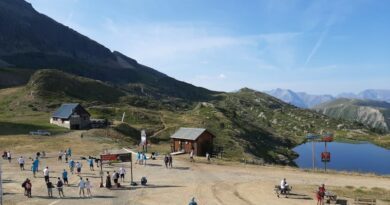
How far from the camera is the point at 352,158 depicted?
164 metres

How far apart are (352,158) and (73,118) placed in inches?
4201

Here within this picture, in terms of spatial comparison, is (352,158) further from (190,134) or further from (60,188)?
(60,188)

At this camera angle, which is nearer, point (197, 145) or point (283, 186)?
point (283, 186)

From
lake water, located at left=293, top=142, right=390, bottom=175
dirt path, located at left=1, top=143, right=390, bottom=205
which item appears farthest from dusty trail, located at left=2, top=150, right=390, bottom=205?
lake water, located at left=293, top=142, right=390, bottom=175

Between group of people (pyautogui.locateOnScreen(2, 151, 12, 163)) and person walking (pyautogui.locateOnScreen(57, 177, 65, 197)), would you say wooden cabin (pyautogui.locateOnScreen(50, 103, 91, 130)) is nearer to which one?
group of people (pyautogui.locateOnScreen(2, 151, 12, 163))

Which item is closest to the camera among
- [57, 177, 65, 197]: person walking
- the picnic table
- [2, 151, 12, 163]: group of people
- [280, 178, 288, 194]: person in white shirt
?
the picnic table

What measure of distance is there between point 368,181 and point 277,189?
15.6 m

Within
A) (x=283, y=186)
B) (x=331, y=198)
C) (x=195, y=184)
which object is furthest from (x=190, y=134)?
(x=331, y=198)

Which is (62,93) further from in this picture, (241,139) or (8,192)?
(8,192)

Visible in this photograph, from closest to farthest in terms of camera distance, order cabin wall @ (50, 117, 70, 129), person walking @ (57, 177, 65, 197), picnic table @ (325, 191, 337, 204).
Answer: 1. picnic table @ (325, 191, 337, 204)
2. person walking @ (57, 177, 65, 197)
3. cabin wall @ (50, 117, 70, 129)

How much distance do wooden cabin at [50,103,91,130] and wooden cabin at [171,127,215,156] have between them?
35.1 metres

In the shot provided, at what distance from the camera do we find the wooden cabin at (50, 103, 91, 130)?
357 feet

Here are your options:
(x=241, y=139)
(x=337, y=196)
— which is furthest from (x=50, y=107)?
(x=337, y=196)

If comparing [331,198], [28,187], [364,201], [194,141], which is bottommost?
[364,201]
